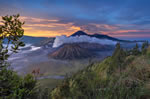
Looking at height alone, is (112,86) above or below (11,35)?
below

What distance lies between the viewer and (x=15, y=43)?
2.77 m

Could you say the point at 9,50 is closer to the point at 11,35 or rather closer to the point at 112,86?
the point at 11,35

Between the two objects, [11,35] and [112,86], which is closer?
[11,35]

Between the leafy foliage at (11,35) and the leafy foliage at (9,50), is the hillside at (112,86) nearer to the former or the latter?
the leafy foliage at (9,50)

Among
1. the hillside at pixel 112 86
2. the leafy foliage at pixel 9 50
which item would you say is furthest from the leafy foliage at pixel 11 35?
the hillside at pixel 112 86

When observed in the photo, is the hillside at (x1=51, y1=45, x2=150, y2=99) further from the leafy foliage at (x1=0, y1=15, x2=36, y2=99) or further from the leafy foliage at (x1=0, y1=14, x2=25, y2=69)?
the leafy foliage at (x1=0, y1=14, x2=25, y2=69)

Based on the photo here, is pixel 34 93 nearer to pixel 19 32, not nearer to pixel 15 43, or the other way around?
pixel 15 43

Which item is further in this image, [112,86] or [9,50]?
[112,86]

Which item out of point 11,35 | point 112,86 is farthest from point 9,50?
point 112,86

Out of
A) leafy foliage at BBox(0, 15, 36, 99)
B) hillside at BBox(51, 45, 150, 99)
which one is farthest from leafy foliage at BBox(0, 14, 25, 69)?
hillside at BBox(51, 45, 150, 99)

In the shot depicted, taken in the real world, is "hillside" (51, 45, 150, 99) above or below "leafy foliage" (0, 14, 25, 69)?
below

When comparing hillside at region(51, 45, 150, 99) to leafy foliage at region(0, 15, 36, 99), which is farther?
hillside at region(51, 45, 150, 99)

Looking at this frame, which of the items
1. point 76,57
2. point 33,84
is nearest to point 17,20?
point 33,84

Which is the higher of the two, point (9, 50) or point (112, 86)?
point (9, 50)
